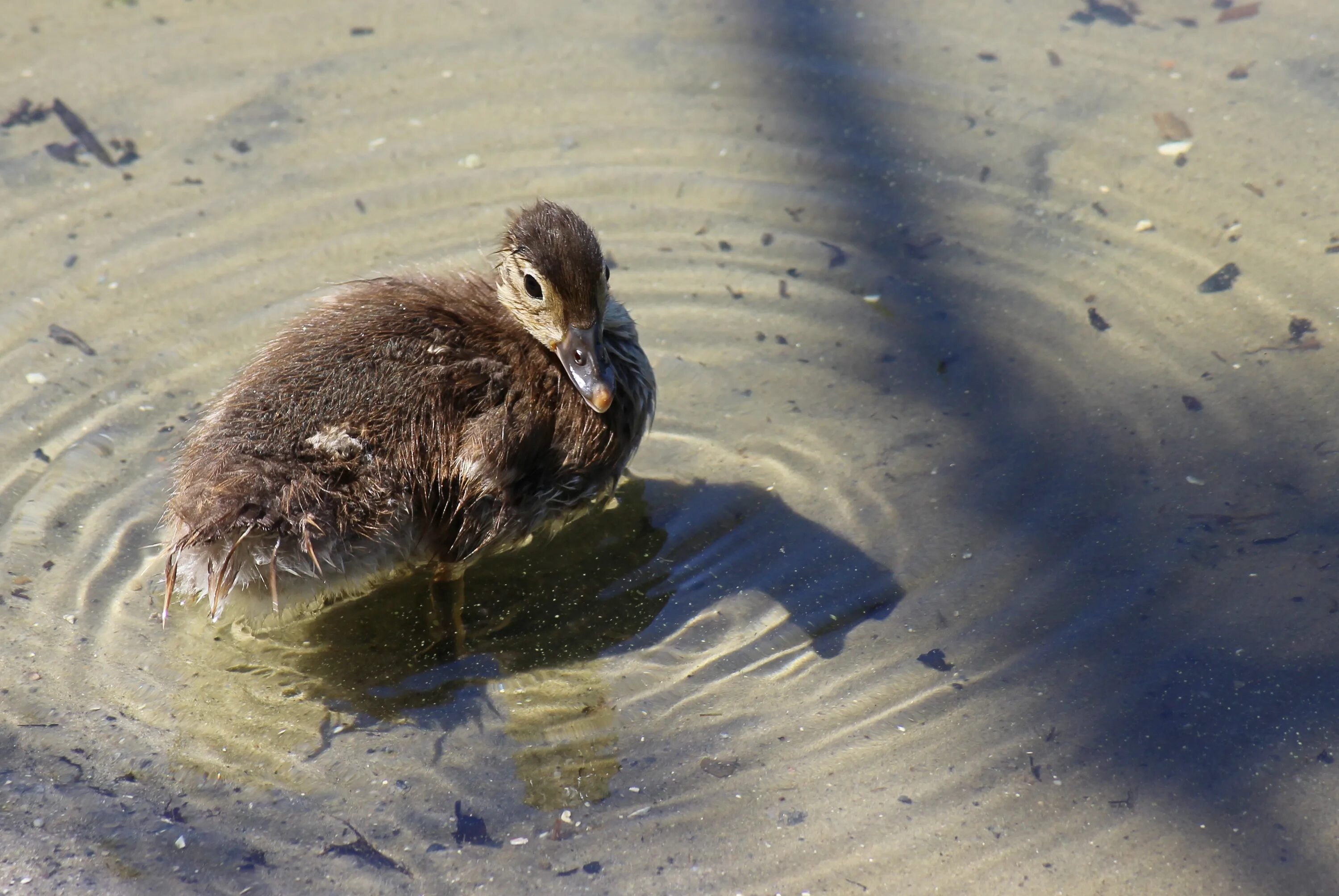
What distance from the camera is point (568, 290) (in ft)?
12.6

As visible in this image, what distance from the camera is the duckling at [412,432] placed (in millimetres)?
3457

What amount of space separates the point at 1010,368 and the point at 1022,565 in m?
1.09

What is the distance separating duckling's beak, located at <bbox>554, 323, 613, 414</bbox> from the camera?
3.81 meters

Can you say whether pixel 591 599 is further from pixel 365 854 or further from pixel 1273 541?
pixel 1273 541

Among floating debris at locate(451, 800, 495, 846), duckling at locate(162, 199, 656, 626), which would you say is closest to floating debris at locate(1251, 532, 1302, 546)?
duckling at locate(162, 199, 656, 626)

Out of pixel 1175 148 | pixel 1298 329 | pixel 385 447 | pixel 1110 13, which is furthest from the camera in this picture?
pixel 1110 13

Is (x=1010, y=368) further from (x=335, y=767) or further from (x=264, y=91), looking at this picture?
(x=264, y=91)

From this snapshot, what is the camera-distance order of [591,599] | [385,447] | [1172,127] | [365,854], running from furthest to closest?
[1172,127] < [591,599] < [385,447] < [365,854]

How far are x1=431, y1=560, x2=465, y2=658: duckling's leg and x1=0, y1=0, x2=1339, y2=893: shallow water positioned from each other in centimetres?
5

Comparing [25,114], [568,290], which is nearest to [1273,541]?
[568,290]

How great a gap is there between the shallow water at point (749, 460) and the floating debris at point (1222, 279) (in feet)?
0.12

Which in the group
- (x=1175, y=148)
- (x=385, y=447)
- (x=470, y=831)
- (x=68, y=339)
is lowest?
(x=470, y=831)

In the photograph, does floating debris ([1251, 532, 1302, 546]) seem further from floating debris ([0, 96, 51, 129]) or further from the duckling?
floating debris ([0, 96, 51, 129])

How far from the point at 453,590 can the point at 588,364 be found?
918 millimetres
